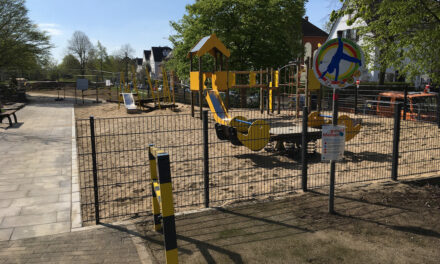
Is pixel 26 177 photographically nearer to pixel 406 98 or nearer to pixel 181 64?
pixel 406 98

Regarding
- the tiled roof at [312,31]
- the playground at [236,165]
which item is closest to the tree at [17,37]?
the playground at [236,165]

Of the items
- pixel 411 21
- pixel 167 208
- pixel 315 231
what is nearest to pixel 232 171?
pixel 315 231

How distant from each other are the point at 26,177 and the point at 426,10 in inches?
348

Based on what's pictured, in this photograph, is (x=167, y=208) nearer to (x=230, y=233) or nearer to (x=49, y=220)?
(x=230, y=233)

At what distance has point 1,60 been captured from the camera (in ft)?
96.9

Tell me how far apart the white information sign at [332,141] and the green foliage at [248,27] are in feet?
54.0

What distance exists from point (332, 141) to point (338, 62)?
3.40 ft

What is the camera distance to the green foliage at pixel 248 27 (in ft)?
67.1

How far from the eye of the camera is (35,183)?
666 cm

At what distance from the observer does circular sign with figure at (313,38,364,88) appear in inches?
172

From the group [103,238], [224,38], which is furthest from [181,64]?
[103,238]

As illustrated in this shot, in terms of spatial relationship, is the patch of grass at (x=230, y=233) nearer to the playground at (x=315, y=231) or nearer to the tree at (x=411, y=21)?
the playground at (x=315, y=231)

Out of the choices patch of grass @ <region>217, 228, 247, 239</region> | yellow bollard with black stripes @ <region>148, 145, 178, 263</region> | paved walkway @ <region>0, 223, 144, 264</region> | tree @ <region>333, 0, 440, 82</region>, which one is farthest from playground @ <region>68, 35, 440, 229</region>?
tree @ <region>333, 0, 440, 82</region>

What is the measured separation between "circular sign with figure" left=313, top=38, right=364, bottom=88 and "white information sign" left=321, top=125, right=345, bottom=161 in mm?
572
